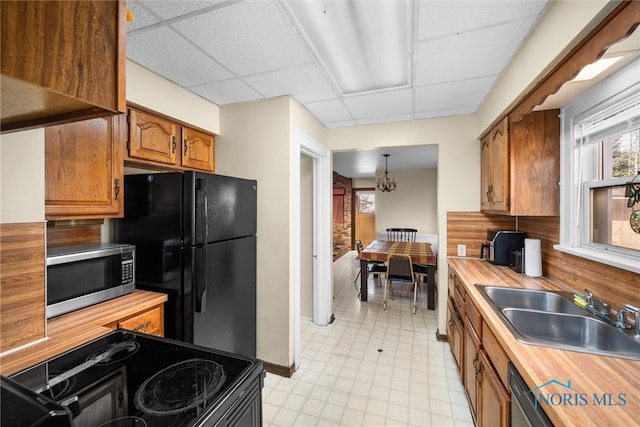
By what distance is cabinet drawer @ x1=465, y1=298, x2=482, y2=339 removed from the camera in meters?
1.51

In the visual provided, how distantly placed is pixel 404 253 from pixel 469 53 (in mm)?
2858

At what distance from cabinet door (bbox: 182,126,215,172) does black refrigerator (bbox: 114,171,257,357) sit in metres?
0.45

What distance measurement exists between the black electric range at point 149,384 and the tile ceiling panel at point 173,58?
1539 mm

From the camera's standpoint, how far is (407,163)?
573cm

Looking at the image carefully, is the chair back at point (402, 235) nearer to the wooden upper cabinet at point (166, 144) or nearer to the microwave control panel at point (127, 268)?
the wooden upper cabinet at point (166, 144)

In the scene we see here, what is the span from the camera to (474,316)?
1609mm

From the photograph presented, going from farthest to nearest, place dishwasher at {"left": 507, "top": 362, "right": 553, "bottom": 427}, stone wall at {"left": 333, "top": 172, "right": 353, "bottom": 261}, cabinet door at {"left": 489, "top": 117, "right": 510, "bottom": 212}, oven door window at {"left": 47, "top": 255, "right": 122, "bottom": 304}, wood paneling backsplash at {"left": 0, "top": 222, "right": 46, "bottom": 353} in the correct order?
stone wall at {"left": 333, "top": 172, "right": 353, "bottom": 261}
cabinet door at {"left": 489, "top": 117, "right": 510, "bottom": 212}
oven door window at {"left": 47, "top": 255, "right": 122, "bottom": 304}
wood paneling backsplash at {"left": 0, "top": 222, "right": 46, "bottom": 353}
dishwasher at {"left": 507, "top": 362, "right": 553, "bottom": 427}

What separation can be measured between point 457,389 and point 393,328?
1.07 meters

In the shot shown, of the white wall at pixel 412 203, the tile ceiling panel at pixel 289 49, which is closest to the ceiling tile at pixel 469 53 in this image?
the tile ceiling panel at pixel 289 49

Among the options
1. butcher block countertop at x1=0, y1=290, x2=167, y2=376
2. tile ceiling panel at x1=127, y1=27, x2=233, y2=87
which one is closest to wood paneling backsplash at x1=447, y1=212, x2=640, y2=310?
butcher block countertop at x1=0, y1=290, x2=167, y2=376

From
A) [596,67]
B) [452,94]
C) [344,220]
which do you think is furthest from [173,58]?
[344,220]

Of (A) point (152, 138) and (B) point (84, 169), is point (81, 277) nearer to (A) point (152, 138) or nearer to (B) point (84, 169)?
(B) point (84, 169)

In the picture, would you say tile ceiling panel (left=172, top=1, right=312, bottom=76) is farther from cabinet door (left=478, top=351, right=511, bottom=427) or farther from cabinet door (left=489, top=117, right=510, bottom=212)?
cabinet door (left=478, top=351, right=511, bottom=427)

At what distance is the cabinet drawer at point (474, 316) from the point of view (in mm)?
1513
